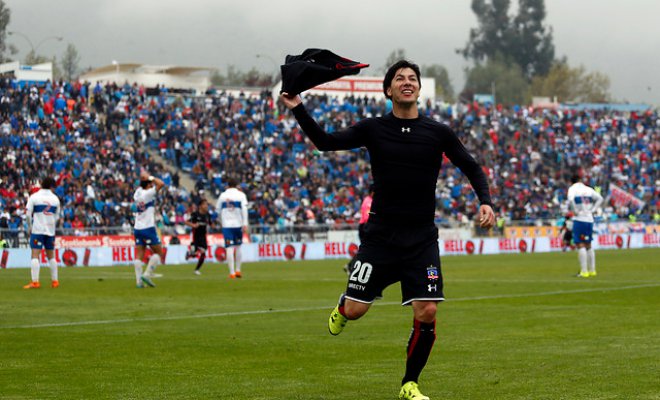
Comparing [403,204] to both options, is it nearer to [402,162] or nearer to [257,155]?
[402,162]

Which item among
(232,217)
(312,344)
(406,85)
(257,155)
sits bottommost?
(312,344)

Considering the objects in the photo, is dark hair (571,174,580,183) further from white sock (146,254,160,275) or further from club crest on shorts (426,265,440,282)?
club crest on shorts (426,265,440,282)

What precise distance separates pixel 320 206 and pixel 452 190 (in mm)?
9641

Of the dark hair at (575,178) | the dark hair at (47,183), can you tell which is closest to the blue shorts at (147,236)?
the dark hair at (47,183)

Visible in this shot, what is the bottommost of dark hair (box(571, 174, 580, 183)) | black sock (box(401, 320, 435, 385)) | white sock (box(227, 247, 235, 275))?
white sock (box(227, 247, 235, 275))

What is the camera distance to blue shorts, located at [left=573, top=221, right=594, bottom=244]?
28109 mm

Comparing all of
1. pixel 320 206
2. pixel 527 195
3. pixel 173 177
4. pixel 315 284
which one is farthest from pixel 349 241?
pixel 315 284

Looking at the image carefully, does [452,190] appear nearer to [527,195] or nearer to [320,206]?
[527,195]

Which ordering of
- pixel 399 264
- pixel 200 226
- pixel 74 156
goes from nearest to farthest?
pixel 399 264, pixel 200 226, pixel 74 156

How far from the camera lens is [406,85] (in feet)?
29.1

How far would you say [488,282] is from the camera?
26.0 m

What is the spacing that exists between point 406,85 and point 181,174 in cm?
4661

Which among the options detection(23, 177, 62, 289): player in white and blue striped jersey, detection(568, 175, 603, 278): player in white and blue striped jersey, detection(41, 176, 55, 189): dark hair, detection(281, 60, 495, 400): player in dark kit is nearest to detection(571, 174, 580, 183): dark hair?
detection(568, 175, 603, 278): player in white and blue striped jersey

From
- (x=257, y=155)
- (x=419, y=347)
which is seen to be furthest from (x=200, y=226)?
(x=419, y=347)
